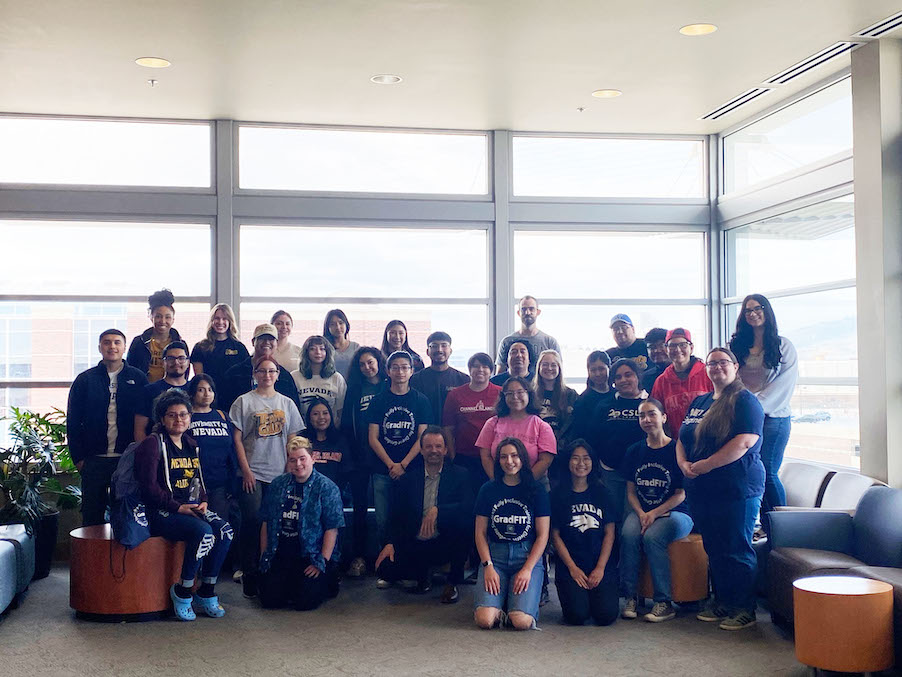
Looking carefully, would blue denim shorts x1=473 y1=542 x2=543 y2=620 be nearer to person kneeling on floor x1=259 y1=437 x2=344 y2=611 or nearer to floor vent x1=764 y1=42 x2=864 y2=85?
person kneeling on floor x1=259 y1=437 x2=344 y2=611

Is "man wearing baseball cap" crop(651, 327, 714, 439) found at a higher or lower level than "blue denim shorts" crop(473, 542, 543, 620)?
higher

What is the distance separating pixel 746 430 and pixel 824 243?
104 inches

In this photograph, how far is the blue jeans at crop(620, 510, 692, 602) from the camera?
535cm

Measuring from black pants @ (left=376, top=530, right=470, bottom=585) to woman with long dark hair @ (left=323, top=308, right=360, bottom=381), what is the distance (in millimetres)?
1386

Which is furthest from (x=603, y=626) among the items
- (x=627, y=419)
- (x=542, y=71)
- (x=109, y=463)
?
(x=542, y=71)

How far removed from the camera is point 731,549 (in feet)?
16.8

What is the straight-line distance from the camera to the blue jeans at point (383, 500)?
20.0 feet

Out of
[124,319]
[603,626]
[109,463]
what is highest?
[124,319]

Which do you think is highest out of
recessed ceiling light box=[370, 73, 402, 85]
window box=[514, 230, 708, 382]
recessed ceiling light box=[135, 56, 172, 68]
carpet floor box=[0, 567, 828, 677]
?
recessed ceiling light box=[370, 73, 402, 85]

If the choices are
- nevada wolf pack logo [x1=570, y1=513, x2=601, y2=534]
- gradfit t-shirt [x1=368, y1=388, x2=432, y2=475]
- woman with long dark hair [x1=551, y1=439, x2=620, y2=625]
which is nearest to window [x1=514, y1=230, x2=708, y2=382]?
gradfit t-shirt [x1=368, y1=388, x2=432, y2=475]

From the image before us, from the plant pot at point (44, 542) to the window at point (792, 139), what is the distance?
6.20 meters

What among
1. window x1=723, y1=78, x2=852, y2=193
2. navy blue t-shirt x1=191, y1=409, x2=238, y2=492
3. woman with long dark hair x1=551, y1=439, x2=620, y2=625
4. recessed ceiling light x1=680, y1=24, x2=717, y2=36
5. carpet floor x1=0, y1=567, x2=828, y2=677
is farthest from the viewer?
window x1=723, y1=78, x2=852, y2=193

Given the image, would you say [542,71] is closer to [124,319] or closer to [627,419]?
[627,419]

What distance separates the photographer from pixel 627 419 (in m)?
5.77
